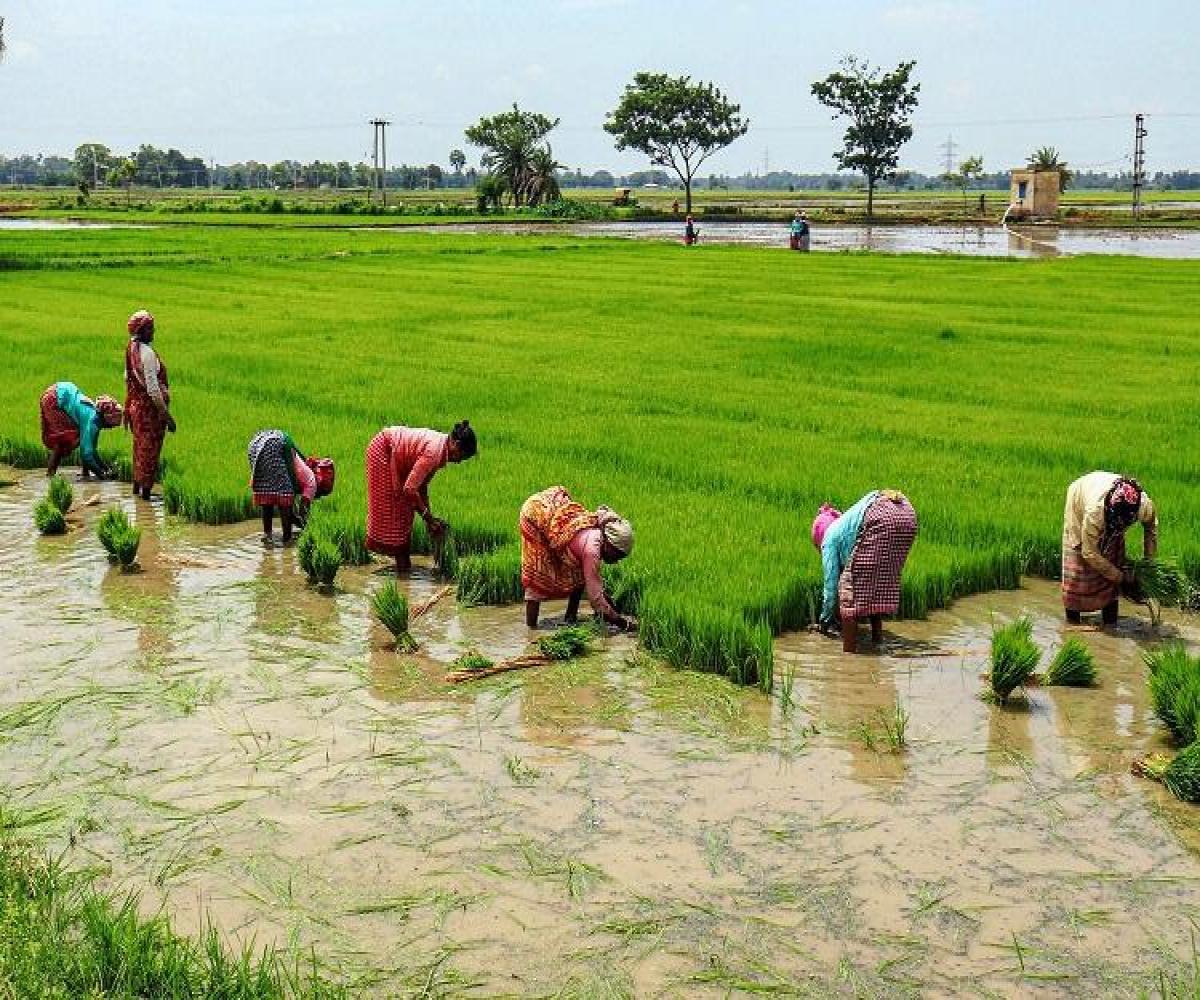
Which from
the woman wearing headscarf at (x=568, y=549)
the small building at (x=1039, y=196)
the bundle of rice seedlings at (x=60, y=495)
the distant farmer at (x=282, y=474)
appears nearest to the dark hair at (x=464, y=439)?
the woman wearing headscarf at (x=568, y=549)

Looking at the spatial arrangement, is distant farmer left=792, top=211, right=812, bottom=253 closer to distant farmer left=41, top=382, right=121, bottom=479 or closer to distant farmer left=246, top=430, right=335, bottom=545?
distant farmer left=41, top=382, right=121, bottom=479

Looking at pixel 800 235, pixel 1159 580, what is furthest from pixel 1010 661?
pixel 800 235

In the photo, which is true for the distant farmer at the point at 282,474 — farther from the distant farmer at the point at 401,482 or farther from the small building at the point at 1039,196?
the small building at the point at 1039,196

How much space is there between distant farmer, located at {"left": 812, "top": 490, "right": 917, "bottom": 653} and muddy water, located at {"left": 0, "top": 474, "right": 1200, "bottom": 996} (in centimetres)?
28

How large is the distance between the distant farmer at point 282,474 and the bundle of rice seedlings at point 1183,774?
5.53 metres

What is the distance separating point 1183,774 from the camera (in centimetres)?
519

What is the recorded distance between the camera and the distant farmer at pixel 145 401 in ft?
32.7

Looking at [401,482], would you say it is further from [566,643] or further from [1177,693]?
[1177,693]

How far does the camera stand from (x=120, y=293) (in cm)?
2588

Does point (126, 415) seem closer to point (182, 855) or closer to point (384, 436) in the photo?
point (384, 436)

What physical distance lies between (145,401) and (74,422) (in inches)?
54.1

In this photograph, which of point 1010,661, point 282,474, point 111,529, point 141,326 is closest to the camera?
point 1010,661

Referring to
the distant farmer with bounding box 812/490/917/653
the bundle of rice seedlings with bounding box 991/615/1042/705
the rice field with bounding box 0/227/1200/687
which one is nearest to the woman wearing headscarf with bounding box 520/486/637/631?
the rice field with bounding box 0/227/1200/687

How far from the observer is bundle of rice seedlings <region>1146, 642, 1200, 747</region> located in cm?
562
